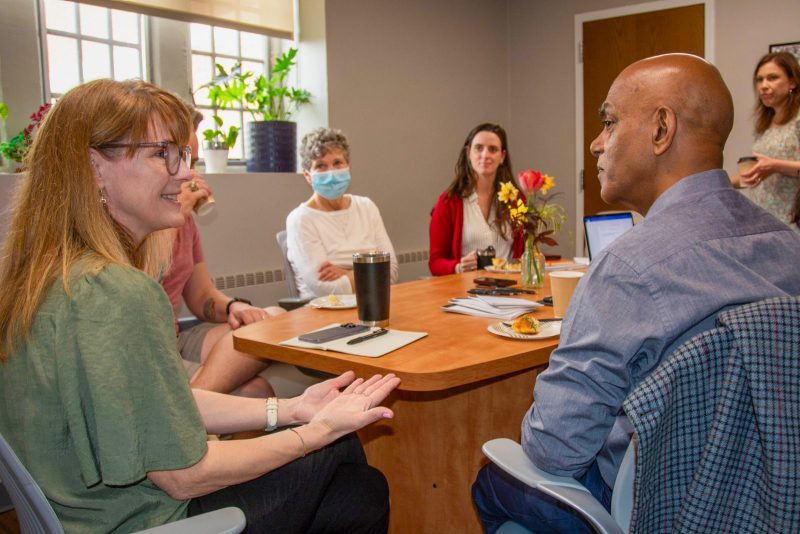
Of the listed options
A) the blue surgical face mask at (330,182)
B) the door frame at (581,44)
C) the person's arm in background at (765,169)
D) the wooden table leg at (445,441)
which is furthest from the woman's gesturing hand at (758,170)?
the wooden table leg at (445,441)

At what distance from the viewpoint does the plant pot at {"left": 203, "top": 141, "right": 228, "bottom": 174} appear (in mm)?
3615

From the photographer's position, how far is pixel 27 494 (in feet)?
2.69

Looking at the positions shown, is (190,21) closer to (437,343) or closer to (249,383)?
(249,383)

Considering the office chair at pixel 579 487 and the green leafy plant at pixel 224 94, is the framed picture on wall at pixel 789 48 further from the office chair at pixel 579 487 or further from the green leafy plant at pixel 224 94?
the office chair at pixel 579 487

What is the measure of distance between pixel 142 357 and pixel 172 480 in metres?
0.20

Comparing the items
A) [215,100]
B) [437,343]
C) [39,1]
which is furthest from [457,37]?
[437,343]

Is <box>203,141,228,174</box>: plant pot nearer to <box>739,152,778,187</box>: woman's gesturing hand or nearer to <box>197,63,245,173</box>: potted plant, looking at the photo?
<box>197,63,245,173</box>: potted plant

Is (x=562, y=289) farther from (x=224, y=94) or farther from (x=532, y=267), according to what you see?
(x=224, y=94)

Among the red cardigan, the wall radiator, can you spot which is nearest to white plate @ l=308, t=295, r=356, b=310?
the red cardigan

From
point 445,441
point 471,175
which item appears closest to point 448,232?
point 471,175

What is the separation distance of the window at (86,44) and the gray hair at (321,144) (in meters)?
0.98

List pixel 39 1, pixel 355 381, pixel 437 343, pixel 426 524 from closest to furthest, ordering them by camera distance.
A: pixel 355 381 → pixel 437 343 → pixel 426 524 → pixel 39 1

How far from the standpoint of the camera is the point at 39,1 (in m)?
3.18

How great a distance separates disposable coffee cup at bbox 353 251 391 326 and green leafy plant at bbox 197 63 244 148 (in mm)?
2233
